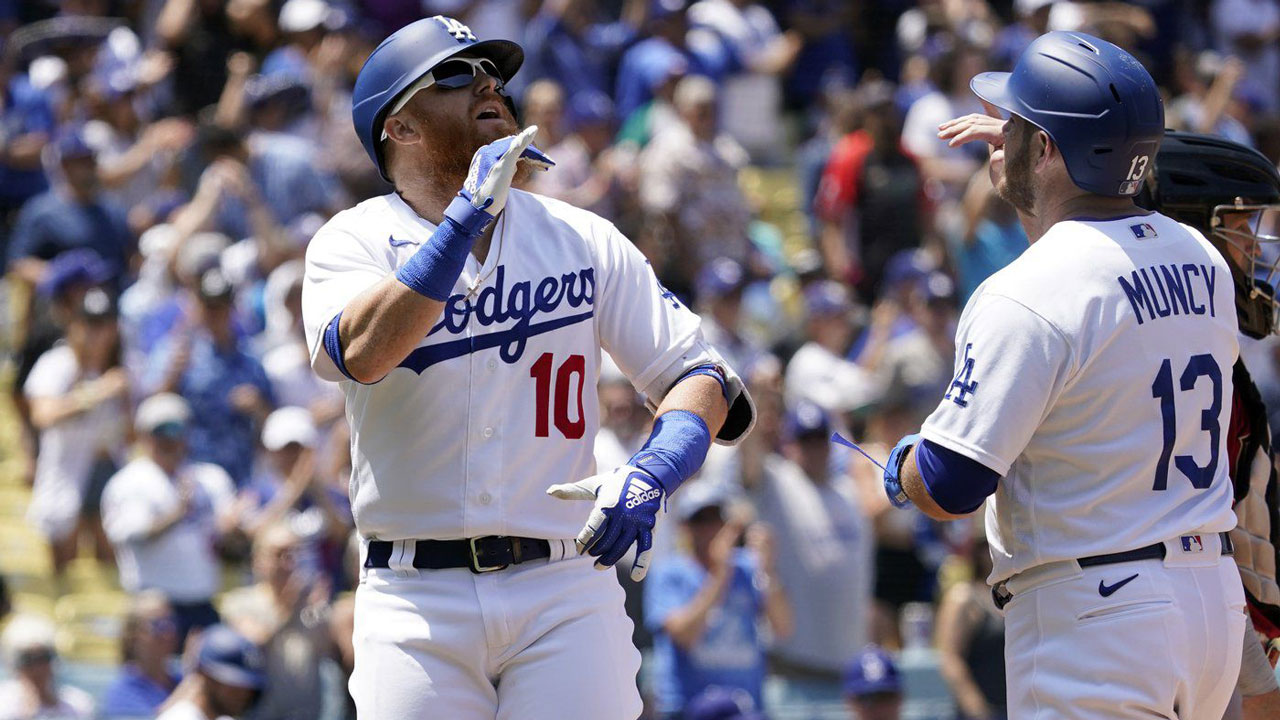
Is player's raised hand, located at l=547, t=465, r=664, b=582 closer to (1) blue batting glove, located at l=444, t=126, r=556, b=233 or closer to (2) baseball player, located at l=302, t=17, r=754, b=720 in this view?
(2) baseball player, located at l=302, t=17, r=754, b=720

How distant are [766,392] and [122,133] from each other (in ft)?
16.3

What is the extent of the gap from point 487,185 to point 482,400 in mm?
465

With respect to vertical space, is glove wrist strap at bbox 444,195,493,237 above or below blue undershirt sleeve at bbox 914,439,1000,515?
above

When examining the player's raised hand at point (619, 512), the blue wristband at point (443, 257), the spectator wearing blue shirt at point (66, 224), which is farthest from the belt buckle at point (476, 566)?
the spectator wearing blue shirt at point (66, 224)

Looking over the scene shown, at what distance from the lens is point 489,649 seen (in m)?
3.46

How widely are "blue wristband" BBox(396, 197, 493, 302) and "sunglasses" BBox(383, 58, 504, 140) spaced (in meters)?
0.42

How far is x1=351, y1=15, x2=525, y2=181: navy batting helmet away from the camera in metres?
3.59

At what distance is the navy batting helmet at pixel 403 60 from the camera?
11.8 feet

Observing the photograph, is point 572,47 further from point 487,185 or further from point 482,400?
point 487,185

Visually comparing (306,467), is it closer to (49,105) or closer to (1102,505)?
(49,105)

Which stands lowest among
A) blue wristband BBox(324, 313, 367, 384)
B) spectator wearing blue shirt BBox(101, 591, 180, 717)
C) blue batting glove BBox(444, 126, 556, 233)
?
spectator wearing blue shirt BBox(101, 591, 180, 717)

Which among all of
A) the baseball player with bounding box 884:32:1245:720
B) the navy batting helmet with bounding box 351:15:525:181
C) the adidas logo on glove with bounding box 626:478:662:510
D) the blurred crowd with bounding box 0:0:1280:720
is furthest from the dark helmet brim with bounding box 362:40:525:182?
the blurred crowd with bounding box 0:0:1280:720

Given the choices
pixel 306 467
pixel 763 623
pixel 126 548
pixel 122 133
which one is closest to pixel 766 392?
pixel 763 623

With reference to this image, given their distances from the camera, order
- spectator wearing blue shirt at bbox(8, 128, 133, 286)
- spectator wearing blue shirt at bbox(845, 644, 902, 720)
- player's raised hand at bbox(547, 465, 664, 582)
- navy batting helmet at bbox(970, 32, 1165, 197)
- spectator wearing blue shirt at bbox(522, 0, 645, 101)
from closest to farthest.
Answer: player's raised hand at bbox(547, 465, 664, 582), navy batting helmet at bbox(970, 32, 1165, 197), spectator wearing blue shirt at bbox(845, 644, 902, 720), spectator wearing blue shirt at bbox(8, 128, 133, 286), spectator wearing blue shirt at bbox(522, 0, 645, 101)
